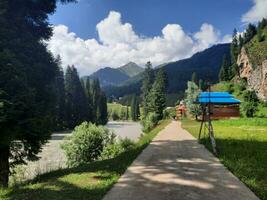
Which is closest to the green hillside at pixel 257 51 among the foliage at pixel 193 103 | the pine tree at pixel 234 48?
the pine tree at pixel 234 48

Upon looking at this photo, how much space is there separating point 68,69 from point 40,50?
98.9 m

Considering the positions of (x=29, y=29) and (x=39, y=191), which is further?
(x=29, y=29)

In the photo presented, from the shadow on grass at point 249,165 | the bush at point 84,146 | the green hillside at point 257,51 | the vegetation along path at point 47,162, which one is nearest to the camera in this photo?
the shadow on grass at point 249,165

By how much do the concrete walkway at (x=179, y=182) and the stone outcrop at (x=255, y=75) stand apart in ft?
281

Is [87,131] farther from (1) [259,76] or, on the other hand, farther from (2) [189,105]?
(1) [259,76]

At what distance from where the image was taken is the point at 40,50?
58.2 ft

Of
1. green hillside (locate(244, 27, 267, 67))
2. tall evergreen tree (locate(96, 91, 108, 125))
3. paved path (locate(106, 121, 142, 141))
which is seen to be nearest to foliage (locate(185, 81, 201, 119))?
paved path (locate(106, 121, 142, 141))

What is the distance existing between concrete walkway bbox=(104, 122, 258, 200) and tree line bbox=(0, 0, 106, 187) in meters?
4.64

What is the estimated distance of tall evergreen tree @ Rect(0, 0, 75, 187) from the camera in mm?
14664

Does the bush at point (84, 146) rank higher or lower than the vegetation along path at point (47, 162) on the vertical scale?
higher

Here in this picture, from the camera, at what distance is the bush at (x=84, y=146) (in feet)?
91.8

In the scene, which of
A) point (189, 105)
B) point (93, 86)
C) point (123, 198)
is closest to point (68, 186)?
point (123, 198)

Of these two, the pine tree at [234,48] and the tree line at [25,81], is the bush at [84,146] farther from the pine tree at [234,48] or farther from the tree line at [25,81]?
the pine tree at [234,48]

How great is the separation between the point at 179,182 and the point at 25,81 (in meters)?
7.88
